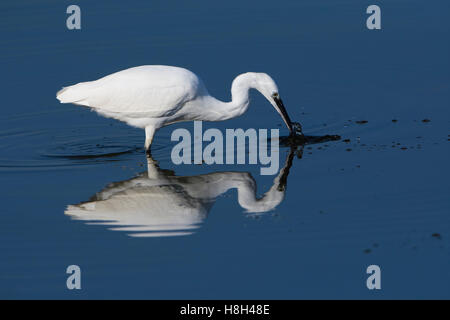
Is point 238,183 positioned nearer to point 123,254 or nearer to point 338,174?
point 338,174

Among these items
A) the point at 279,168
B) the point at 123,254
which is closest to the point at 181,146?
the point at 279,168

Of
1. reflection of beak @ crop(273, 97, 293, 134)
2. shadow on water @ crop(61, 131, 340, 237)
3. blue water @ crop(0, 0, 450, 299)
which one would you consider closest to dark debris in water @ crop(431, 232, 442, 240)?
blue water @ crop(0, 0, 450, 299)

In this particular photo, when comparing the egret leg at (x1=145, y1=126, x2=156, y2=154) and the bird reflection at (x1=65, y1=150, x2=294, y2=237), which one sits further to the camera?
the egret leg at (x1=145, y1=126, x2=156, y2=154)

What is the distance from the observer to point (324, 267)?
8.99 metres

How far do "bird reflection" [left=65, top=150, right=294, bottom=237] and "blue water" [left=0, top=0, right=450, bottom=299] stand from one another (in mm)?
82

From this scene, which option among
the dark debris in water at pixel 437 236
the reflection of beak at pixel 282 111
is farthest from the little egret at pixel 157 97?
the dark debris in water at pixel 437 236

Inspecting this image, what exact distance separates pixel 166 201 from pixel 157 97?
2153mm

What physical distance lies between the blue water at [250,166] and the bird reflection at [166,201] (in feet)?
0.27

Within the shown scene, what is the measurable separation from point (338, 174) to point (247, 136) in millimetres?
2270

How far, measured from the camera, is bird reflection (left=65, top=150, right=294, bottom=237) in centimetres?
1034

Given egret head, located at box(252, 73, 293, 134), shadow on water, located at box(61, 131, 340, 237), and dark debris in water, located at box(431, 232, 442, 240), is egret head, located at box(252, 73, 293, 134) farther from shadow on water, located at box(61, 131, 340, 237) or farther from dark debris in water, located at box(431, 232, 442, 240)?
dark debris in water, located at box(431, 232, 442, 240)

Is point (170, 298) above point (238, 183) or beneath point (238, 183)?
beneath

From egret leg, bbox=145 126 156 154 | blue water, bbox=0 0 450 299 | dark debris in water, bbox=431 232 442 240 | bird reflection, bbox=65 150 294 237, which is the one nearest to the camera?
blue water, bbox=0 0 450 299

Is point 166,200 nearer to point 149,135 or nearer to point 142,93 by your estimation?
point 149,135
